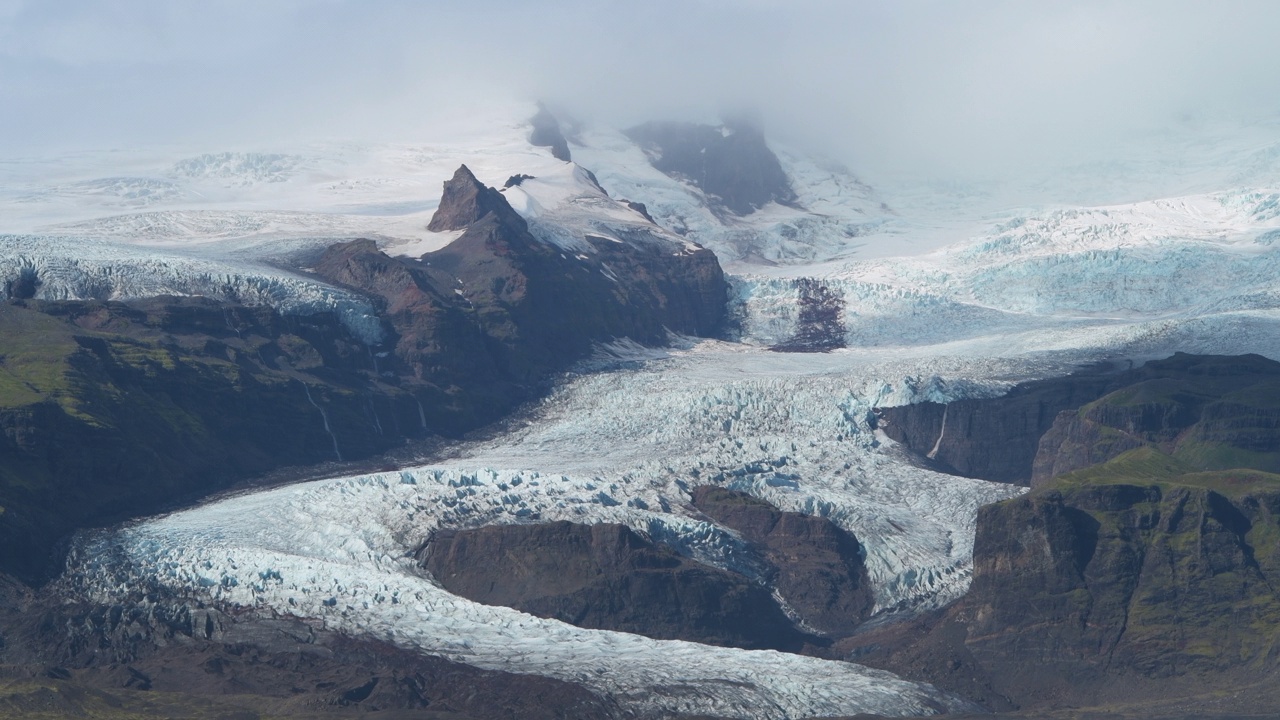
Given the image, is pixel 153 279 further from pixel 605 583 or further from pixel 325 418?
pixel 605 583

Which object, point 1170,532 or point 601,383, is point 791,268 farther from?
point 1170,532

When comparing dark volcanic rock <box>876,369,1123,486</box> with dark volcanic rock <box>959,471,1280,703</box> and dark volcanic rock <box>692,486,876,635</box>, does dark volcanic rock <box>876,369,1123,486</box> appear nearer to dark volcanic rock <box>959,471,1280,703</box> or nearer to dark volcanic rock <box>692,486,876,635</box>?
dark volcanic rock <box>692,486,876,635</box>

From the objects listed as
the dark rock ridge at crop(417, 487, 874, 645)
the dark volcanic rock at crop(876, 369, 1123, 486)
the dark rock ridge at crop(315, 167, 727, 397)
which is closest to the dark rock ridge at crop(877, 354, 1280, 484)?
the dark volcanic rock at crop(876, 369, 1123, 486)

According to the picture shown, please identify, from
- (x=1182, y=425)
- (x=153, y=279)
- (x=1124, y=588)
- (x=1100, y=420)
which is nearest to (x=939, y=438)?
(x=1100, y=420)

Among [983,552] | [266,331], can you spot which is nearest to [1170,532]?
[983,552]

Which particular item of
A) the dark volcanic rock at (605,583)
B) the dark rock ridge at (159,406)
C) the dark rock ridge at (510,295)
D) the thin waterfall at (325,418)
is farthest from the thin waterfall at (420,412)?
the dark volcanic rock at (605,583)

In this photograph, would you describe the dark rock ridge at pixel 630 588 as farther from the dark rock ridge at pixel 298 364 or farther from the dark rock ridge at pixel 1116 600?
the dark rock ridge at pixel 298 364
